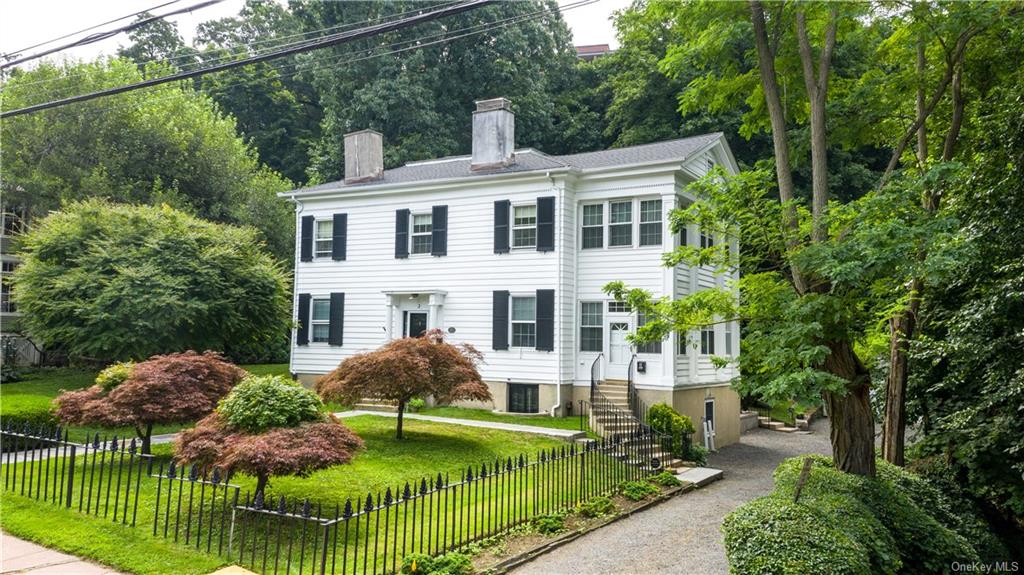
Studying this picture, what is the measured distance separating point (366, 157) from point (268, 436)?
15.5m

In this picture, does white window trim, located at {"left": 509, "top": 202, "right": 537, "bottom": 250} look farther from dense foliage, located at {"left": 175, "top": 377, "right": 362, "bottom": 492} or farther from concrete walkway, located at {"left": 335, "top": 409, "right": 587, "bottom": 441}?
dense foliage, located at {"left": 175, "top": 377, "right": 362, "bottom": 492}

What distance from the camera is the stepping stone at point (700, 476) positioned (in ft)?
42.1

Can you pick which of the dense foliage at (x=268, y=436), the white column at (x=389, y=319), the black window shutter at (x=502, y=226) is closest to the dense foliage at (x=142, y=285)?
the white column at (x=389, y=319)

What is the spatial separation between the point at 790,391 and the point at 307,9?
113ft

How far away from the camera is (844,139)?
37.2ft

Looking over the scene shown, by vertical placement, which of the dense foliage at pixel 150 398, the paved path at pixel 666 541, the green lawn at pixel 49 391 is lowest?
the paved path at pixel 666 541

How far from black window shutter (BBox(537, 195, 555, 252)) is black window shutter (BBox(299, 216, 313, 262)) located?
329 inches

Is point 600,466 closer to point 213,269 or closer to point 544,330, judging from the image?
point 544,330

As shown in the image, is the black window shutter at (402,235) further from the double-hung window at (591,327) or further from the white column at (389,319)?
the double-hung window at (591,327)

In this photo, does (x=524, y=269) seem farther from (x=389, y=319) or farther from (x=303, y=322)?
(x=303, y=322)

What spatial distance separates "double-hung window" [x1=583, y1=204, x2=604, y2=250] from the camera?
18.1 meters

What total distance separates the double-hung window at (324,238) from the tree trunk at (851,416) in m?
16.7

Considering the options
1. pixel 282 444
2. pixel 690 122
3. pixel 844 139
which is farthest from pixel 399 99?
pixel 282 444

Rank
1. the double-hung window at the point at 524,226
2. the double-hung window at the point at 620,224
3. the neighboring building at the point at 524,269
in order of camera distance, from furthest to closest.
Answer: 1. the double-hung window at the point at 524,226
2. the double-hung window at the point at 620,224
3. the neighboring building at the point at 524,269
